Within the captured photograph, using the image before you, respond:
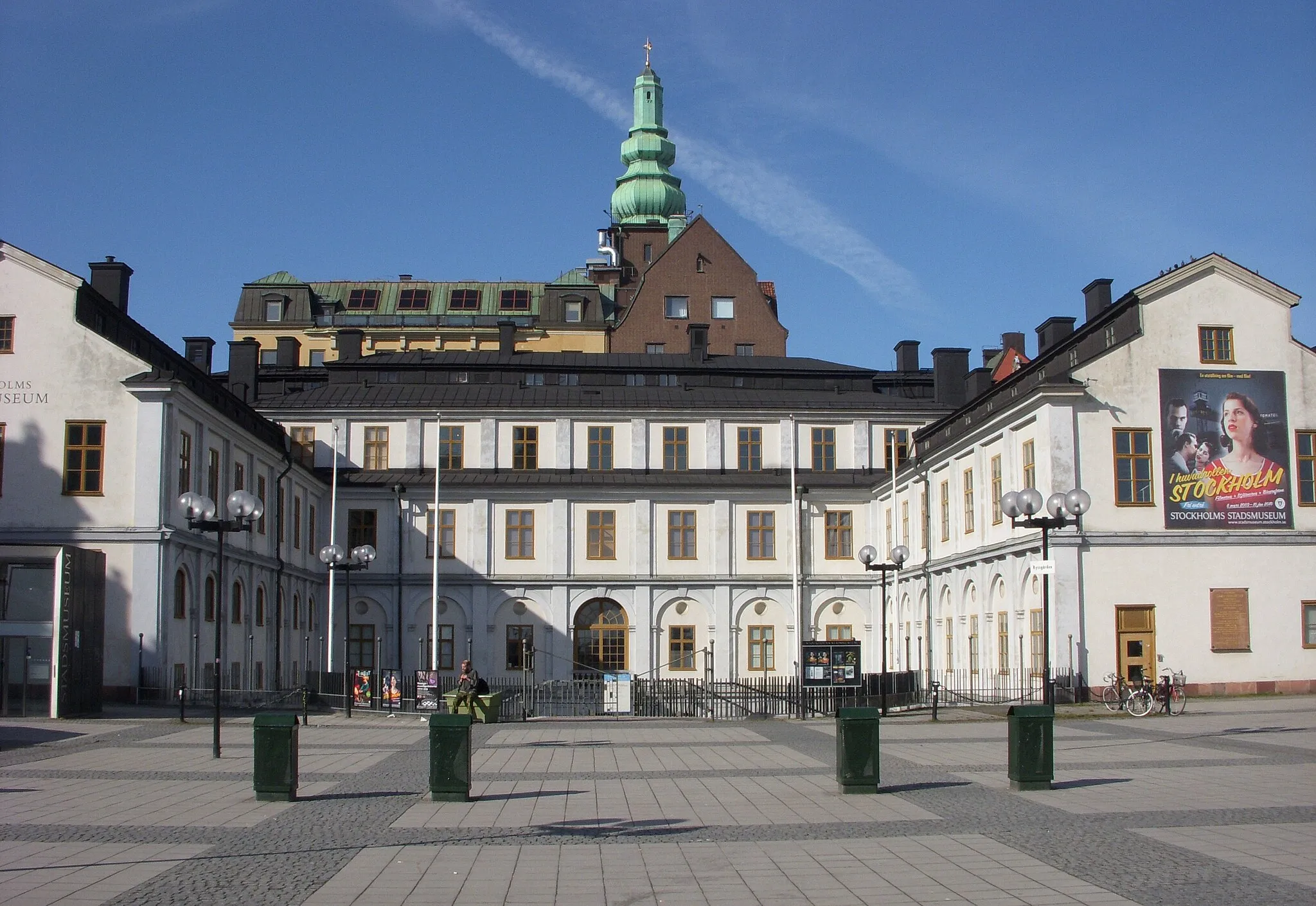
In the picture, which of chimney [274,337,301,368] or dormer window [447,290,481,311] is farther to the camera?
dormer window [447,290,481,311]

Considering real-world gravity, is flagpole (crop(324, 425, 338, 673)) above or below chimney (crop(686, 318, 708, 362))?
below

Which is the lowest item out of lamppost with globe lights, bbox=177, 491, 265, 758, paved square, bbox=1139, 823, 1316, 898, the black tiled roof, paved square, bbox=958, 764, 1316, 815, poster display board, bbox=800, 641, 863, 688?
paved square, bbox=958, 764, 1316, 815

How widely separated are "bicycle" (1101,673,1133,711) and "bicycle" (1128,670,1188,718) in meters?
0.34

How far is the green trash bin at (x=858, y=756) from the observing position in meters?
19.1

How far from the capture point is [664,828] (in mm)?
16391

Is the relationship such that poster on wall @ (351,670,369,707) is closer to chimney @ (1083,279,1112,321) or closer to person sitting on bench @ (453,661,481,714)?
person sitting on bench @ (453,661,481,714)

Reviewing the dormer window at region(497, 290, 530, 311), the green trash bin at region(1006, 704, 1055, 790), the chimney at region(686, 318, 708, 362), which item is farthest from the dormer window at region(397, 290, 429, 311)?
the green trash bin at region(1006, 704, 1055, 790)

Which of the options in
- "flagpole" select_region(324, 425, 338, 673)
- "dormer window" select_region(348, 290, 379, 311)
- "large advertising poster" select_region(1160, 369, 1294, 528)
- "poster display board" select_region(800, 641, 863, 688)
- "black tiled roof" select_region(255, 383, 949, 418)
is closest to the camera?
"large advertising poster" select_region(1160, 369, 1294, 528)

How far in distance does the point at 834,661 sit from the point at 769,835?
2834cm

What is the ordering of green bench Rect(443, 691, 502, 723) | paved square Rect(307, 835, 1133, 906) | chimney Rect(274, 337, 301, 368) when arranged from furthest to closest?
chimney Rect(274, 337, 301, 368), green bench Rect(443, 691, 502, 723), paved square Rect(307, 835, 1133, 906)

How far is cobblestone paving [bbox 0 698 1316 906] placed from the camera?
12836 millimetres

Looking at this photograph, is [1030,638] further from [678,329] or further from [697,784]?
[678,329]

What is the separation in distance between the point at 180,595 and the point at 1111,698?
85.0 feet

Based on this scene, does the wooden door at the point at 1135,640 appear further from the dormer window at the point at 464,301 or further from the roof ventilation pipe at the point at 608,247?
the roof ventilation pipe at the point at 608,247
